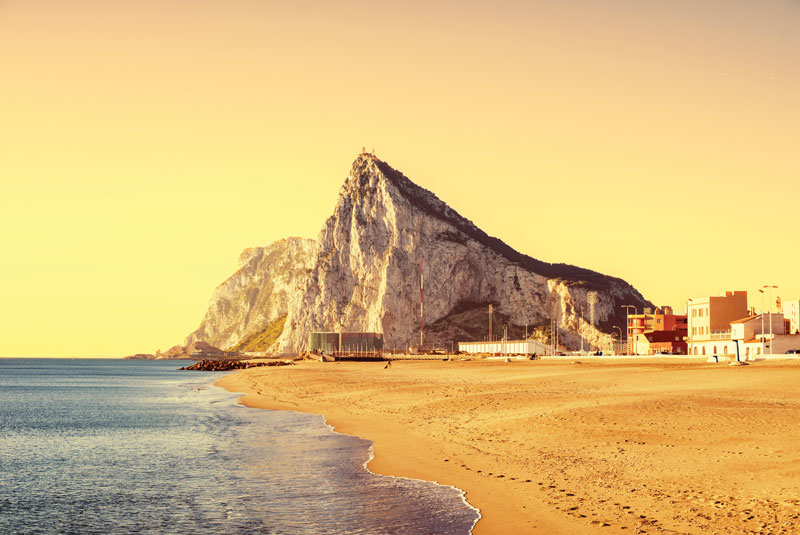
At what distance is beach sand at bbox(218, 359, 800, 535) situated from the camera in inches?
691

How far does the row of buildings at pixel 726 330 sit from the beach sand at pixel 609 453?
7630 centimetres

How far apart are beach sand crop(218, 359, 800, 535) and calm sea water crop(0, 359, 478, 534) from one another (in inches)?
65.2

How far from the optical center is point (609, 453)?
992 inches

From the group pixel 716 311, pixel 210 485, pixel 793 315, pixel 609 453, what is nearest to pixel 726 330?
pixel 716 311

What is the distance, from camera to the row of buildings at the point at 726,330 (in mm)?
118350

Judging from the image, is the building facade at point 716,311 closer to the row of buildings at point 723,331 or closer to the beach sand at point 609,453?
the row of buildings at point 723,331

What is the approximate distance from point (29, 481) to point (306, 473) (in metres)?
11.1

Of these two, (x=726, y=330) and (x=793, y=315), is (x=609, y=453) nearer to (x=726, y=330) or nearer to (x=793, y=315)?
(x=726, y=330)

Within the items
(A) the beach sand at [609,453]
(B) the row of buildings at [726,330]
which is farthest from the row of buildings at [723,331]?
(A) the beach sand at [609,453]

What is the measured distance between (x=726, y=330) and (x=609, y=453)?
140577 mm

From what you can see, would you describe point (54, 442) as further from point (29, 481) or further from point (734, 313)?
point (734, 313)

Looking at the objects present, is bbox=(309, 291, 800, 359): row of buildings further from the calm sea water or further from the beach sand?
the calm sea water

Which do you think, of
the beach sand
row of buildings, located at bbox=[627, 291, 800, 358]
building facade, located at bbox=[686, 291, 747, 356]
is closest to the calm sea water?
the beach sand

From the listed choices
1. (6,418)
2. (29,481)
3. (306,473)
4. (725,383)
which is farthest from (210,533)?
(6,418)
